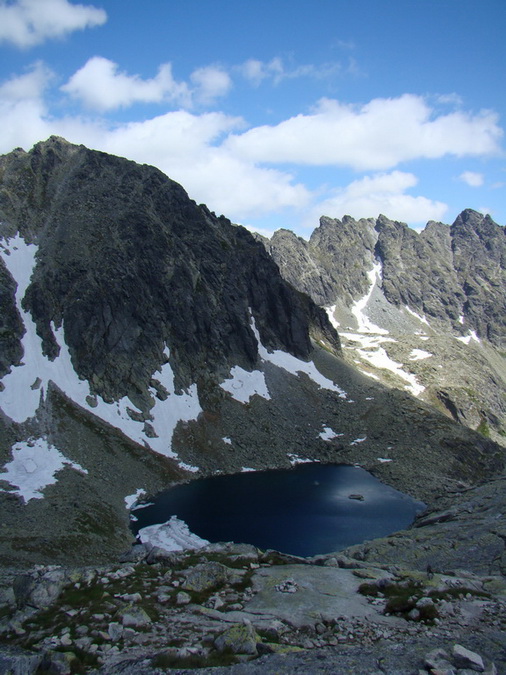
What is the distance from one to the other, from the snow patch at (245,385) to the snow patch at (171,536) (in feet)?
155

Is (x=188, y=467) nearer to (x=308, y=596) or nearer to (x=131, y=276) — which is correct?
(x=131, y=276)

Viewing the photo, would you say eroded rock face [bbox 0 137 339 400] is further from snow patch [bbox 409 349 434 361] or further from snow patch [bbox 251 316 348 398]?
snow patch [bbox 409 349 434 361]

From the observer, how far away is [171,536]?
196 ft

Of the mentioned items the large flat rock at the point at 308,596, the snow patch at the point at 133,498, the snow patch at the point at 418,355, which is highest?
the snow patch at the point at 418,355

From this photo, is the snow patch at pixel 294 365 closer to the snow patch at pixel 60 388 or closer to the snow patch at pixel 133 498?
the snow patch at pixel 60 388

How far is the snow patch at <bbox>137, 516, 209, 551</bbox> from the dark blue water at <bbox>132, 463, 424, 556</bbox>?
140 centimetres

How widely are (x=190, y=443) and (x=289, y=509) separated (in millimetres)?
27710

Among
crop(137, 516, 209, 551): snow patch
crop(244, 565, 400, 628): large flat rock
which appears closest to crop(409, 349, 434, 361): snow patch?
crop(137, 516, 209, 551): snow patch

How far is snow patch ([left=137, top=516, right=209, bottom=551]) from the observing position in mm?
56969

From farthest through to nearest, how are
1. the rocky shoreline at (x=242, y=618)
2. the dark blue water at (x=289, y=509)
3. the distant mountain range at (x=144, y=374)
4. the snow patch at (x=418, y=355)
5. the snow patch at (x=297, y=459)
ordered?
the snow patch at (x=418, y=355) < the snow patch at (x=297, y=459) < the distant mountain range at (x=144, y=374) < the dark blue water at (x=289, y=509) < the rocky shoreline at (x=242, y=618)

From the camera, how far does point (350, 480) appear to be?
287ft

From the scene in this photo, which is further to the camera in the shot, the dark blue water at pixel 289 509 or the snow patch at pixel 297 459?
the snow patch at pixel 297 459

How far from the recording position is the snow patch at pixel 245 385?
110125mm

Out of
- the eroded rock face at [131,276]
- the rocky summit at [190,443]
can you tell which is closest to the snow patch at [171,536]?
the rocky summit at [190,443]
